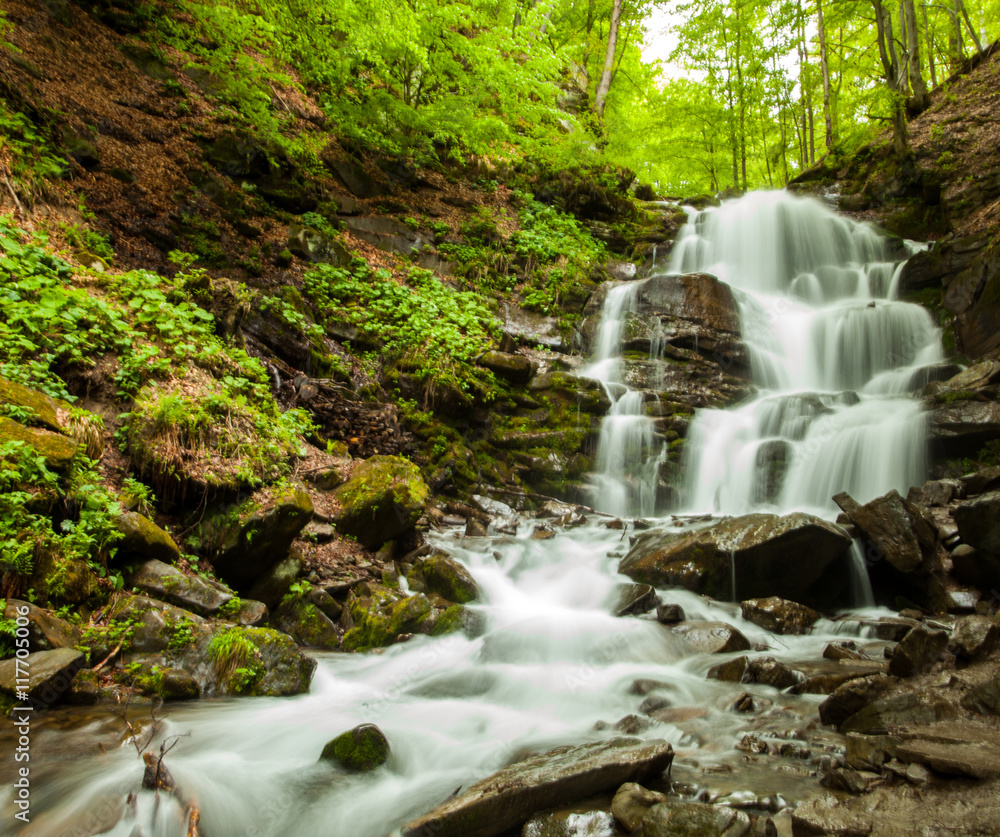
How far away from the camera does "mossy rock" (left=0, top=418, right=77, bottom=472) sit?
3.81 m

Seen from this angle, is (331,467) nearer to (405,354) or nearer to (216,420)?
(216,420)

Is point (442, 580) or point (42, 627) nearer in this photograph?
point (42, 627)

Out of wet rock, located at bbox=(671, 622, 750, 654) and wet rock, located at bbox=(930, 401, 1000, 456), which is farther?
wet rock, located at bbox=(930, 401, 1000, 456)

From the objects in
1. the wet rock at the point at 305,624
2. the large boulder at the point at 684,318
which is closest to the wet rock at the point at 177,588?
the wet rock at the point at 305,624

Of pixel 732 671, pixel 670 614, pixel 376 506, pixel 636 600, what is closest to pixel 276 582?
pixel 376 506

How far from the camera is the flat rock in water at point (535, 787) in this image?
272 centimetres

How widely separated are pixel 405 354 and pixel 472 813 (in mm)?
7605

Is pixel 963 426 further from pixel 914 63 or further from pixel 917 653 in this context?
pixel 914 63

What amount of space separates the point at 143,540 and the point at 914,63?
22.0 m

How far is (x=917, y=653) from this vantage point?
13.1 ft

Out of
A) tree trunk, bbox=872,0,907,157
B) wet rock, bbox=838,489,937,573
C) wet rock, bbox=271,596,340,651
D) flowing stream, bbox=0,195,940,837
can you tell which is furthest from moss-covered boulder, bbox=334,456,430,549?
tree trunk, bbox=872,0,907,157

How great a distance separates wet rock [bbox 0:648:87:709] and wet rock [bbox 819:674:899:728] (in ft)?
16.1

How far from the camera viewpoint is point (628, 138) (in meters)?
17.0

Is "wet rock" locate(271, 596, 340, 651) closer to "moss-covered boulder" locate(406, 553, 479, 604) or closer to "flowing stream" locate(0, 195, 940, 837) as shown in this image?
"flowing stream" locate(0, 195, 940, 837)
